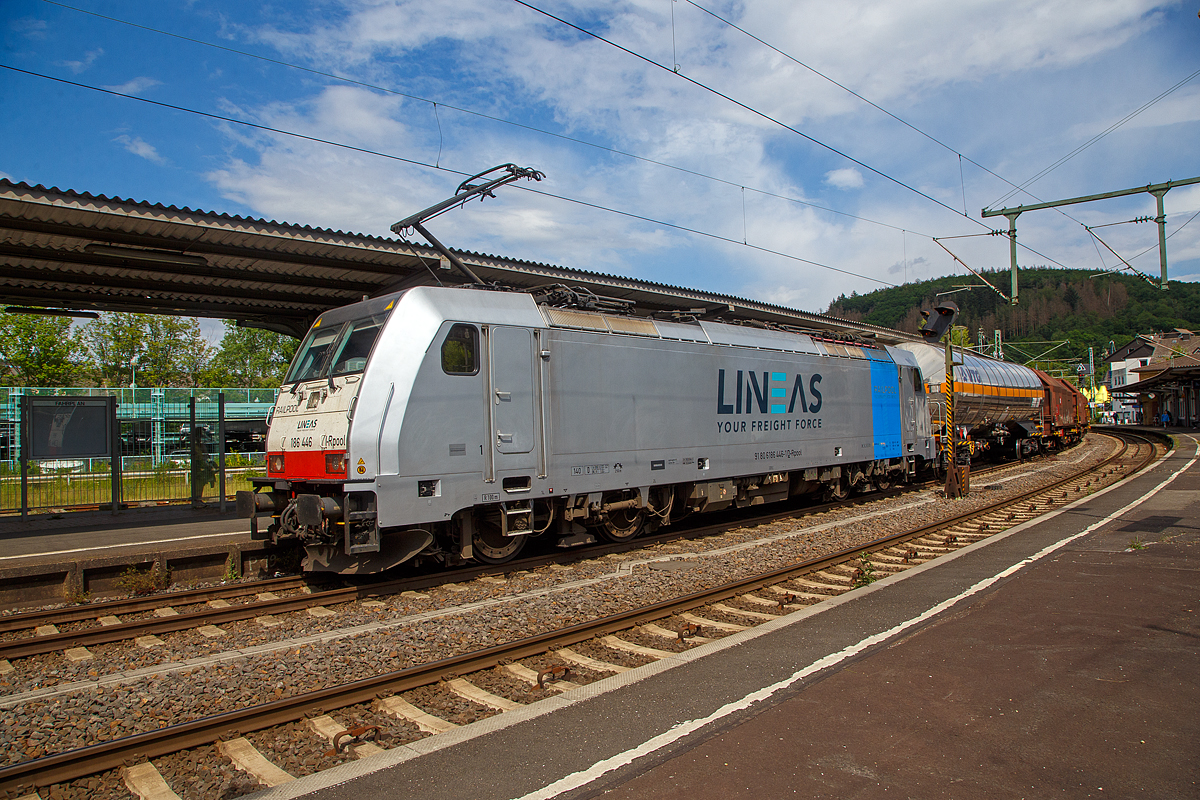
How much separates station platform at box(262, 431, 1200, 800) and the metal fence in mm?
11377

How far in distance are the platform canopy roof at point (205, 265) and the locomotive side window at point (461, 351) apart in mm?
1878

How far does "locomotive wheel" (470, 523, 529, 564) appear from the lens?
30.1 ft

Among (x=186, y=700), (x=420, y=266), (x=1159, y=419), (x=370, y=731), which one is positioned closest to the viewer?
(x=370, y=731)

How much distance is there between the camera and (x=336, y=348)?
28.2 ft

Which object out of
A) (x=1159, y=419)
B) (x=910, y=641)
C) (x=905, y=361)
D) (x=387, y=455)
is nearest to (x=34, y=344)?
(x=387, y=455)

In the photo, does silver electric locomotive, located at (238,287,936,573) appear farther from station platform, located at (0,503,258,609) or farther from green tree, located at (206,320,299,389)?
green tree, located at (206,320,299,389)

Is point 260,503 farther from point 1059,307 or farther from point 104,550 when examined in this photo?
point 1059,307

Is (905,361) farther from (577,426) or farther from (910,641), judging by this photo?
(910,641)

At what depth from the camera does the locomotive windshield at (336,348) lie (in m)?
8.15

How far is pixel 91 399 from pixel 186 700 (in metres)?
9.20

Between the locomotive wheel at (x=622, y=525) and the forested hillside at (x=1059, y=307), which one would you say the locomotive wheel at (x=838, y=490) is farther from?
the forested hillside at (x=1059, y=307)

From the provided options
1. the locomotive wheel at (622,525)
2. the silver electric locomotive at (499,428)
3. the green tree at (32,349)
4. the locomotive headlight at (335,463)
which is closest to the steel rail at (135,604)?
the silver electric locomotive at (499,428)

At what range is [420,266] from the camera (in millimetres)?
11820

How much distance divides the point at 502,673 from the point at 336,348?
4707mm
